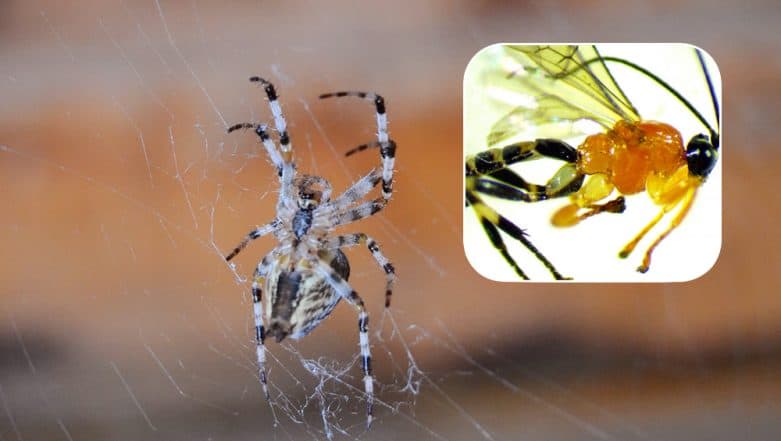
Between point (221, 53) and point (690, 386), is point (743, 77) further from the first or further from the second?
point (221, 53)

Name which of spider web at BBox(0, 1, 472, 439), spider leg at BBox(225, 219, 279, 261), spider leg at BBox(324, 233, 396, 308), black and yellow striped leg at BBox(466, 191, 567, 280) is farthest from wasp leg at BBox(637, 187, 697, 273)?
spider leg at BBox(225, 219, 279, 261)

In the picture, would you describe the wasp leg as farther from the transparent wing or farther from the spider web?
the spider web

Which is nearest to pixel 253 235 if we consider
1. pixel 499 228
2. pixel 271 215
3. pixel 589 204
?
pixel 271 215

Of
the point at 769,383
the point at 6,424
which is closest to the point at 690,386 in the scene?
the point at 769,383

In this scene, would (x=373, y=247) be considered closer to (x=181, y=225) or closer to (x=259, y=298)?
(x=259, y=298)

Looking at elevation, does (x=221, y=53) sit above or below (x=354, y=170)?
above

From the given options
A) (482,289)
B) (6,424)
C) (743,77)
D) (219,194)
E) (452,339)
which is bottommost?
(6,424)
